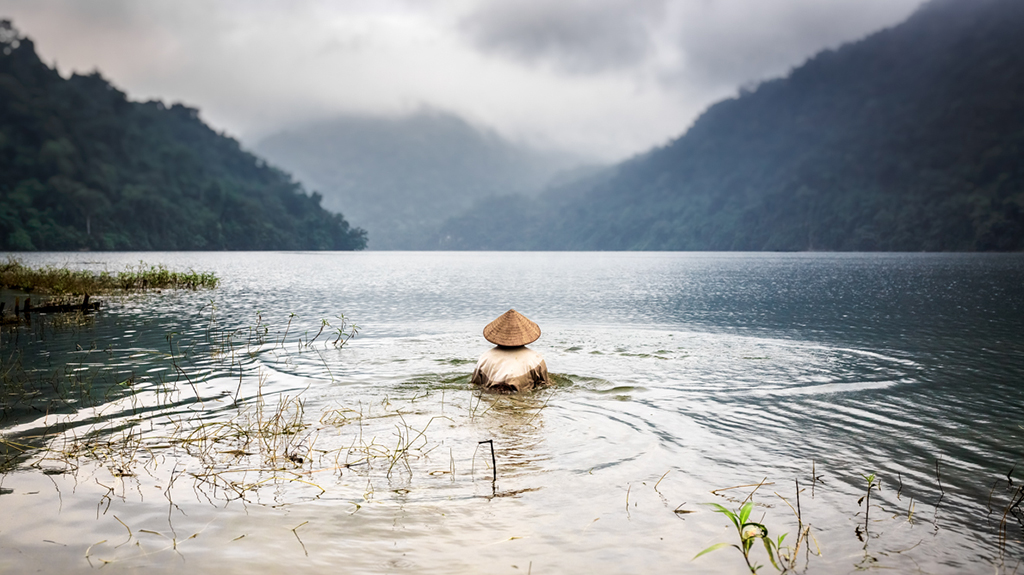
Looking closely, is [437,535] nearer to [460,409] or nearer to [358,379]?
[460,409]

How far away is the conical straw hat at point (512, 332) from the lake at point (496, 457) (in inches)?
43.4

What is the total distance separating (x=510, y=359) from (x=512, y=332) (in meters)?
0.69

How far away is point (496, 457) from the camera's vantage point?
27.0ft

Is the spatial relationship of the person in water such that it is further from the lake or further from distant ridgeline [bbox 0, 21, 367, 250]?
distant ridgeline [bbox 0, 21, 367, 250]

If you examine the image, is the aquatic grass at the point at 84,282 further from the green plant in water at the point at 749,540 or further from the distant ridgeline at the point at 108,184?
the distant ridgeline at the point at 108,184

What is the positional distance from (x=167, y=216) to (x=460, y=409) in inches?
6219

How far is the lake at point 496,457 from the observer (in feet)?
18.3

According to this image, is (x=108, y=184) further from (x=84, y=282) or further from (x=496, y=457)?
(x=496, y=457)

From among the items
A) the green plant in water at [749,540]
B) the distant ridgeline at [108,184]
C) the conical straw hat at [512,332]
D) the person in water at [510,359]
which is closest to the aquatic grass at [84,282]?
the person in water at [510,359]

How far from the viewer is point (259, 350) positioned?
17438 millimetres

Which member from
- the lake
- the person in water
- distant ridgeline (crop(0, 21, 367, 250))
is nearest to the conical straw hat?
the person in water

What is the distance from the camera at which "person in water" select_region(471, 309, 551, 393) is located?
11367mm

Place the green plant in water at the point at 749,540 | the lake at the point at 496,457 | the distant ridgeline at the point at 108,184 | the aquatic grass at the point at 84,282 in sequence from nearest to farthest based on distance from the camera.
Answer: the green plant in water at the point at 749,540
the lake at the point at 496,457
the aquatic grass at the point at 84,282
the distant ridgeline at the point at 108,184

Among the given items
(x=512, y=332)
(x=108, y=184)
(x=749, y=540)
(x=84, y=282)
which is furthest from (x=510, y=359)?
(x=108, y=184)
